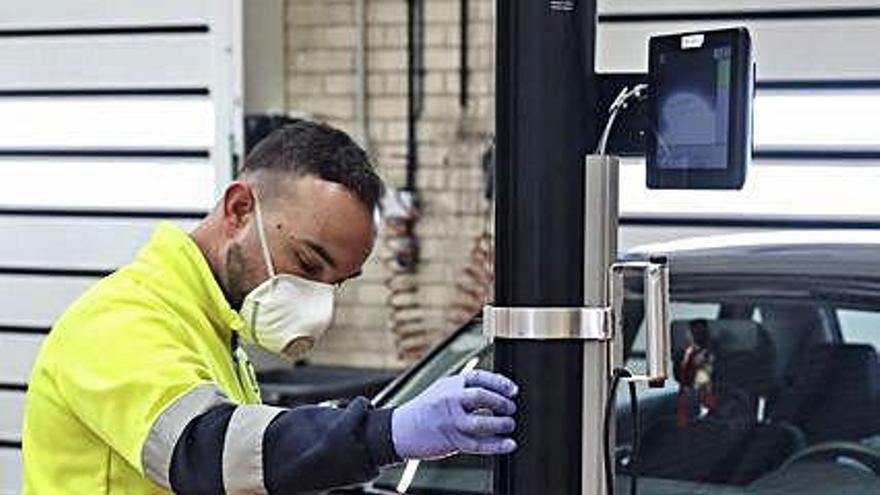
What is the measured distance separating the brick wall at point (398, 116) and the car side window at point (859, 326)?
3.29m

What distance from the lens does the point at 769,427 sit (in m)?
3.45

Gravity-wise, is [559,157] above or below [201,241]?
above

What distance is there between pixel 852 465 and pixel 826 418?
0.45 ft

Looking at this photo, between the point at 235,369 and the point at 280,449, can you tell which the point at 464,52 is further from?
the point at 280,449

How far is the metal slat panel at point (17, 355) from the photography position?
6863 mm

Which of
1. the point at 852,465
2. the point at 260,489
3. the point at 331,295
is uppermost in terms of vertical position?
the point at 331,295

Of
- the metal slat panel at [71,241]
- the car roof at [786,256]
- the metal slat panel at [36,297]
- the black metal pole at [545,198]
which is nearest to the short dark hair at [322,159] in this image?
the black metal pole at [545,198]

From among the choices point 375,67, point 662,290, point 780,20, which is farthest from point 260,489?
point 375,67

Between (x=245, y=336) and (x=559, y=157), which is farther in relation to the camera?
(x=245, y=336)

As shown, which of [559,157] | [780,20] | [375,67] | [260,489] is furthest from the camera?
[375,67]

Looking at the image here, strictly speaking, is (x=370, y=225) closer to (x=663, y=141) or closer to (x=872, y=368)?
(x=663, y=141)

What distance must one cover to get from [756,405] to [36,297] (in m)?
4.20

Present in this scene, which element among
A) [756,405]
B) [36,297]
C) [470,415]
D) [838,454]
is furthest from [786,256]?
[36,297]

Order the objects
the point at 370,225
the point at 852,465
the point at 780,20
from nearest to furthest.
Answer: the point at 370,225 < the point at 852,465 < the point at 780,20
